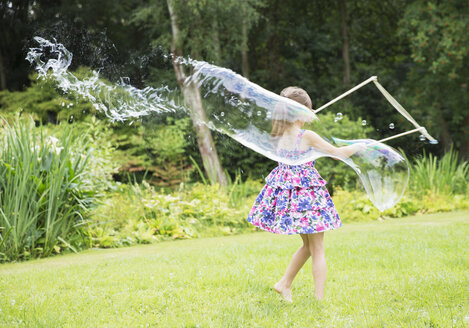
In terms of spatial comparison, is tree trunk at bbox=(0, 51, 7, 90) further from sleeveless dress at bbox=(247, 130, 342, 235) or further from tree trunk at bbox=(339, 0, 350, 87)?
sleeveless dress at bbox=(247, 130, 342, 235)

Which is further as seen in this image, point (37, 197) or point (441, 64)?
point (441, 64)

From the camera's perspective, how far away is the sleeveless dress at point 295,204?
3727 mm

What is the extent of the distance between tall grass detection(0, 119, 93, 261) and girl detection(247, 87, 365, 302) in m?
3.13

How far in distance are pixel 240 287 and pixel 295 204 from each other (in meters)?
0.92

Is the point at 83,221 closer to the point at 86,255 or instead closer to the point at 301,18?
the point at 86,255

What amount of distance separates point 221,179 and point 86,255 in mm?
6922

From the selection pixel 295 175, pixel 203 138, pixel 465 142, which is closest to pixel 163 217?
pixel 295 175

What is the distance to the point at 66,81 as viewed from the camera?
4.86m

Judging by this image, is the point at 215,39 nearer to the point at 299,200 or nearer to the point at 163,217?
the point at 163,217

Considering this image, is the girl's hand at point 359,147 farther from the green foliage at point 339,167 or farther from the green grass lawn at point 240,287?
the green foliage at point 339,167

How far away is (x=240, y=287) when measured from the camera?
14.0ft

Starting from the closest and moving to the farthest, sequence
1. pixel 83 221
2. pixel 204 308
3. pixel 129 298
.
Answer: pixel 204 308 < pixel 129 298 < pixel 83 221

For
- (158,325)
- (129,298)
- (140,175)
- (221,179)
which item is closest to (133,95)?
(129,298)

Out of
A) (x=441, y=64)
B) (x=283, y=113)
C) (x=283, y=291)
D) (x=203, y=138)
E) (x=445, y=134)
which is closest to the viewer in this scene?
(x=283, y=113)
